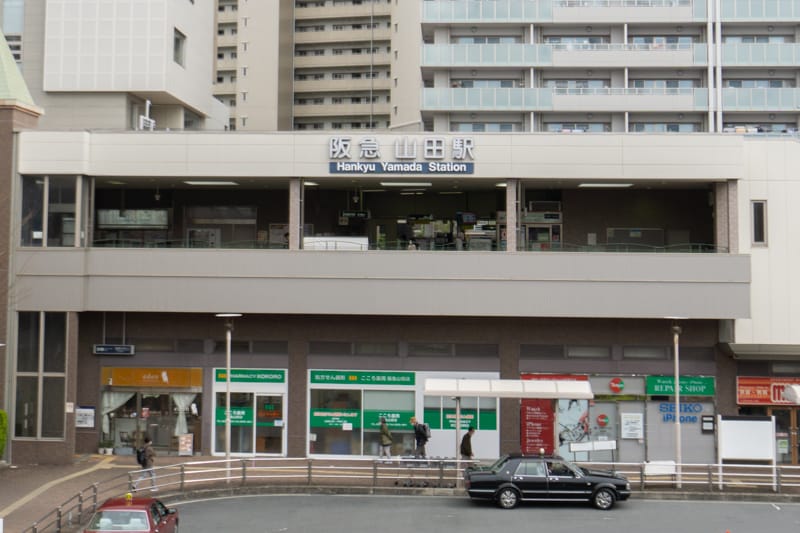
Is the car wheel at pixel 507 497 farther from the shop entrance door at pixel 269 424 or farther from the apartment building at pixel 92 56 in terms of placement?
the apartment building at pixel 92 56

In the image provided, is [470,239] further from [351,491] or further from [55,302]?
[55,302]

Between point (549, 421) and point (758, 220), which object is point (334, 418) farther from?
point (758, 220)

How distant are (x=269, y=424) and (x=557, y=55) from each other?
33.1m

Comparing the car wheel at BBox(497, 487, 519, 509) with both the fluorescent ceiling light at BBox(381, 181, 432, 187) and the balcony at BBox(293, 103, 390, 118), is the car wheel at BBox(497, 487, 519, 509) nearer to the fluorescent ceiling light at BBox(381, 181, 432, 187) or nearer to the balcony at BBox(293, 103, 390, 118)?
the fluorescent ceiling light at BBox(381, 181, 432, 187)

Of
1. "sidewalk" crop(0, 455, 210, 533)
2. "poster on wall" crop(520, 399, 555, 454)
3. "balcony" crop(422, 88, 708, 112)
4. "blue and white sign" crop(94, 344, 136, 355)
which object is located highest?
"balcony" crop(422, 88, 708, 112)

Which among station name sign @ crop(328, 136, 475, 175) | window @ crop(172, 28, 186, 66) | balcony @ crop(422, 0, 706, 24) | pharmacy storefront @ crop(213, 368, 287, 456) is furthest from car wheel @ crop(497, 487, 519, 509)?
balcony @ crop(422, 0, 706, 24)

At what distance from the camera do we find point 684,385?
95.0 feet

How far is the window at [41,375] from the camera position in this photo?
28219mm

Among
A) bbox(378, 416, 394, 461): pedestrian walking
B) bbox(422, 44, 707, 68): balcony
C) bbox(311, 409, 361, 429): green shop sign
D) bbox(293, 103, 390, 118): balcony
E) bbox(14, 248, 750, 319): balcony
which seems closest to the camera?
bbox(378, 416, 394, 461): pedestrian walking

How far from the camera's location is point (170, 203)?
33.1m

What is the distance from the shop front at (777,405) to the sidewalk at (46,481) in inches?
670

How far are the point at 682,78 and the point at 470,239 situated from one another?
103 feet

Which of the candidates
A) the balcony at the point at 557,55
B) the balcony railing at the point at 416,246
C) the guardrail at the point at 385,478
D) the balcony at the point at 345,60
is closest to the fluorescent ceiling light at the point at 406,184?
the balcony railing at the point at 416,246

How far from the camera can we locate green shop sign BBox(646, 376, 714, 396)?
28938 millimetres
